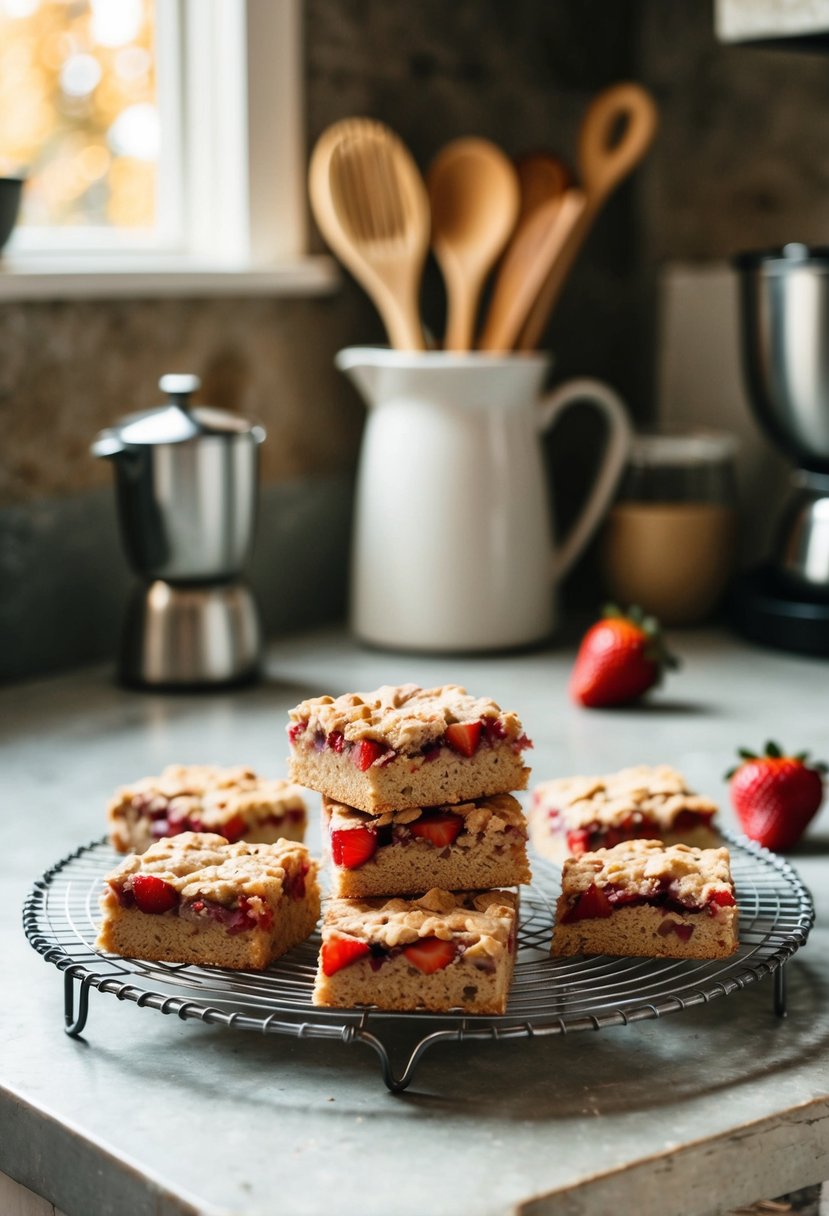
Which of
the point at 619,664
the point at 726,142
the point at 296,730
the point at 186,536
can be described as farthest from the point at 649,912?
the point at 726,142

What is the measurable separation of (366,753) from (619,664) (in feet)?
2.55

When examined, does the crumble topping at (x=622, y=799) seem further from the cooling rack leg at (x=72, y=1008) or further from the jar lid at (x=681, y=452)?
the jar lid at (x=681, y=452)

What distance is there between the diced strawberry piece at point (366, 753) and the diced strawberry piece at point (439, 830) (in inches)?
1.7

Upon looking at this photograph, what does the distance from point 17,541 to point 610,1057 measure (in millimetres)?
1074

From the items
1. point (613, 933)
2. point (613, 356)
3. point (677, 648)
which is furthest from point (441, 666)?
point (613, 933)

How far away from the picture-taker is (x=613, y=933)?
0.93 metres

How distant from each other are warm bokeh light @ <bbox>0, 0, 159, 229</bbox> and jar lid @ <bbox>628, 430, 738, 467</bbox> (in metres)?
0.70

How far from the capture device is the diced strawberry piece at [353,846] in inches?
35.5

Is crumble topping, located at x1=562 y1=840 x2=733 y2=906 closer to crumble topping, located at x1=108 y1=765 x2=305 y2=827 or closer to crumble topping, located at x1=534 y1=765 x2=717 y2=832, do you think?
crumble topping, located at x1=534 y1=765 x2=717 y2=832

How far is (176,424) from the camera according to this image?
1644 millimetres

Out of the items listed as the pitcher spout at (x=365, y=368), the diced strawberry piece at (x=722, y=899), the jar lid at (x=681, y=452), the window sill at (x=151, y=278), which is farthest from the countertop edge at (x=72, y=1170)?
the jar lid at (x=681, y=452)

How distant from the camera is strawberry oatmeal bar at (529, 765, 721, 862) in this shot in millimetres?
1077

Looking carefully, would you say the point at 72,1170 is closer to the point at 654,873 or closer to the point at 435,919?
the point at 435,919

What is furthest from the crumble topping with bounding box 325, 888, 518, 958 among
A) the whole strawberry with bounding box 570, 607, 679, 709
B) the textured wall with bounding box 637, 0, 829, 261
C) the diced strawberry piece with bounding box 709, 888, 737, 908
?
the textured wall with bounding box 637, 0, 829, 261
